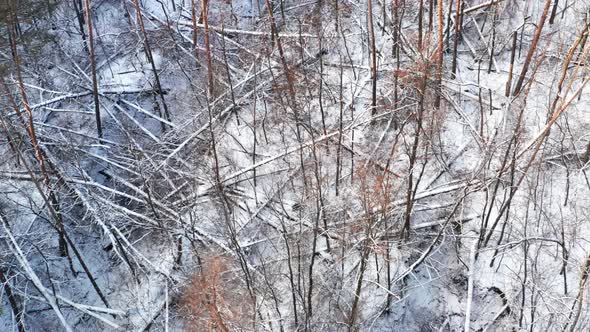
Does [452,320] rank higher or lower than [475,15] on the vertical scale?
lower

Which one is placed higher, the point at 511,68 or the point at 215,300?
the point at 511,68

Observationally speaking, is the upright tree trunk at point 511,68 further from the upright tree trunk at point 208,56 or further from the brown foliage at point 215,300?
the brown foliage at point 215,300

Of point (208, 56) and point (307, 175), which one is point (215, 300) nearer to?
point (307, 175)


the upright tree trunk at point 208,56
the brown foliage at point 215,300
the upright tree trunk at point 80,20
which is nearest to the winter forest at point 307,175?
the brown foliage at point 215,300

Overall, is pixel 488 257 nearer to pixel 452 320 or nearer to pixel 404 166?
pixel 452 320

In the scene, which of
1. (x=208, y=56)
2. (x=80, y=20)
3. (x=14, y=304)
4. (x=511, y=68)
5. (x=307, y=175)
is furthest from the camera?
(x=80, y=20)

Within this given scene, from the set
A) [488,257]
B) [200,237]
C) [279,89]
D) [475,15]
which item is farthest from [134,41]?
[488,257]

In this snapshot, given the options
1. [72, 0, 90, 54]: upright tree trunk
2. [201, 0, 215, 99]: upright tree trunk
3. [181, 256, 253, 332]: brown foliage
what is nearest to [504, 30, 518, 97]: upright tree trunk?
[201, 0, 215, 99]: upright tree trunk

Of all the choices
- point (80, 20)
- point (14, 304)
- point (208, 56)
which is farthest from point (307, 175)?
point (80, 20)
